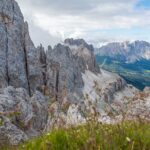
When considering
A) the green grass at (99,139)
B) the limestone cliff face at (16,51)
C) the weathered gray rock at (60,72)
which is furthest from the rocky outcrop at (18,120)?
the weathered gray rock at (60,72)

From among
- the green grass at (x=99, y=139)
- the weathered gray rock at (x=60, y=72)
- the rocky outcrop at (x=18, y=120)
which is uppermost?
the green grass at (x=99, y=139)

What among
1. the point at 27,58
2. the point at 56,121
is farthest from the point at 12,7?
the point at 56,121

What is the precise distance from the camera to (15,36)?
4560 inches

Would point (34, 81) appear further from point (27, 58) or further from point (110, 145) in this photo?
point (110, 145)

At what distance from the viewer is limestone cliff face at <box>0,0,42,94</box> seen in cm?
11019

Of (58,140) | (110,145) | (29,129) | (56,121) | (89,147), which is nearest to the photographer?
(89,147)

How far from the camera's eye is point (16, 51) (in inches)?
4471

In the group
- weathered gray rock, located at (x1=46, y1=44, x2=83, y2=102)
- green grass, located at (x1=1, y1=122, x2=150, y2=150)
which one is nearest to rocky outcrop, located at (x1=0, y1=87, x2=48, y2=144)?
green grass, located at (x1=1, y1=122, x2=150, y2=150)

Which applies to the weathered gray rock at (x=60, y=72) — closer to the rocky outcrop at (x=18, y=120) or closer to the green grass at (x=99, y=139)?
the rocky outcrop at (x=18, y=120)

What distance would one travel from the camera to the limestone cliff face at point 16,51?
11019 centimetres

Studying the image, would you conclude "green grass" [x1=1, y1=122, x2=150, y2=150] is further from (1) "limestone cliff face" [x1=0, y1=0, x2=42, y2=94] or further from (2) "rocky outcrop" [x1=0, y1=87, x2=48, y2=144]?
(1) "limestone cliff face" [x1=0, y1=0, x2=42, y2=94]

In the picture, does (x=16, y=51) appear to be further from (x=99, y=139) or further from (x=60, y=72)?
(x=99, y=139)

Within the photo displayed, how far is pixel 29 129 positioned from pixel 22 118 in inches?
47.2

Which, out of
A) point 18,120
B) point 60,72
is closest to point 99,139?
point 18,120
